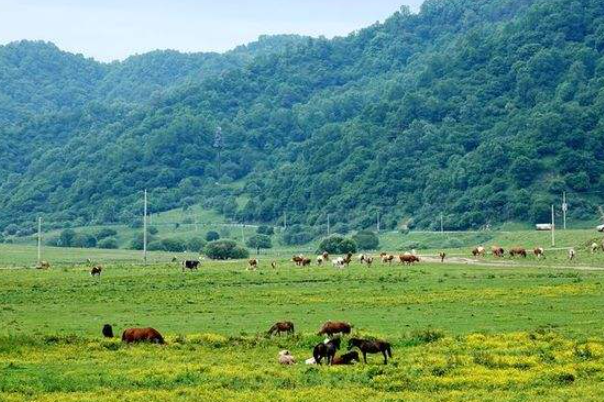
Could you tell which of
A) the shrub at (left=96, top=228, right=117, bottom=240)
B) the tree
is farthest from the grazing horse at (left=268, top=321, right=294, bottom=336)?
the shrub at (left=96, top=228, right=117, bottom=240)

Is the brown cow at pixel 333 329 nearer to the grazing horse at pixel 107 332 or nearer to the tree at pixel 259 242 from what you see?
the grazing horse at pixel 107 332

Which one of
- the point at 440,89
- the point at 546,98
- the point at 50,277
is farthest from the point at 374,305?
the point at 440,89

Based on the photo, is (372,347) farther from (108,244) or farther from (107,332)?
(108,244)

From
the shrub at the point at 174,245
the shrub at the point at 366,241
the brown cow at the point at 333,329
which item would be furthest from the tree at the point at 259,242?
the brown cow at the point at 333,329

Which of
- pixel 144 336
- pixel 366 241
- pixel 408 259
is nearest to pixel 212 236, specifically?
pixel 366 241

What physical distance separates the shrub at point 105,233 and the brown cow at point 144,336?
135050mm

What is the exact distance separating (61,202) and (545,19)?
8318 cm

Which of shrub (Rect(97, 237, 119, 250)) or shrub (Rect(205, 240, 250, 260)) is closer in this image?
shrub (Rect(205, 240, 250, 260))

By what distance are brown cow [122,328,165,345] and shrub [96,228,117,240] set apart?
135 meters

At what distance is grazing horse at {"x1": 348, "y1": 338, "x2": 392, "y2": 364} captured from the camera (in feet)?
99.2

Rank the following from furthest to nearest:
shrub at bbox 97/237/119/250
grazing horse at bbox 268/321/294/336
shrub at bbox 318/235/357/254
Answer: shrub at bbox 97/237/119/250 → shrub at bbox 318/235/357/254 → grazing horse at bbox 268/321/294/336

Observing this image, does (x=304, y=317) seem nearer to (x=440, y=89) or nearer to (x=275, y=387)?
(x=275, y=387)

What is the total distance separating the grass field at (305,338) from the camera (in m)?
26.6

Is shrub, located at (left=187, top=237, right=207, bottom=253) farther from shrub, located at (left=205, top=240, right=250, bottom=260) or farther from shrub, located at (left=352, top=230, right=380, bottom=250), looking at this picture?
shrub, located at (left=205, top=240, right=250, bottom=260)
